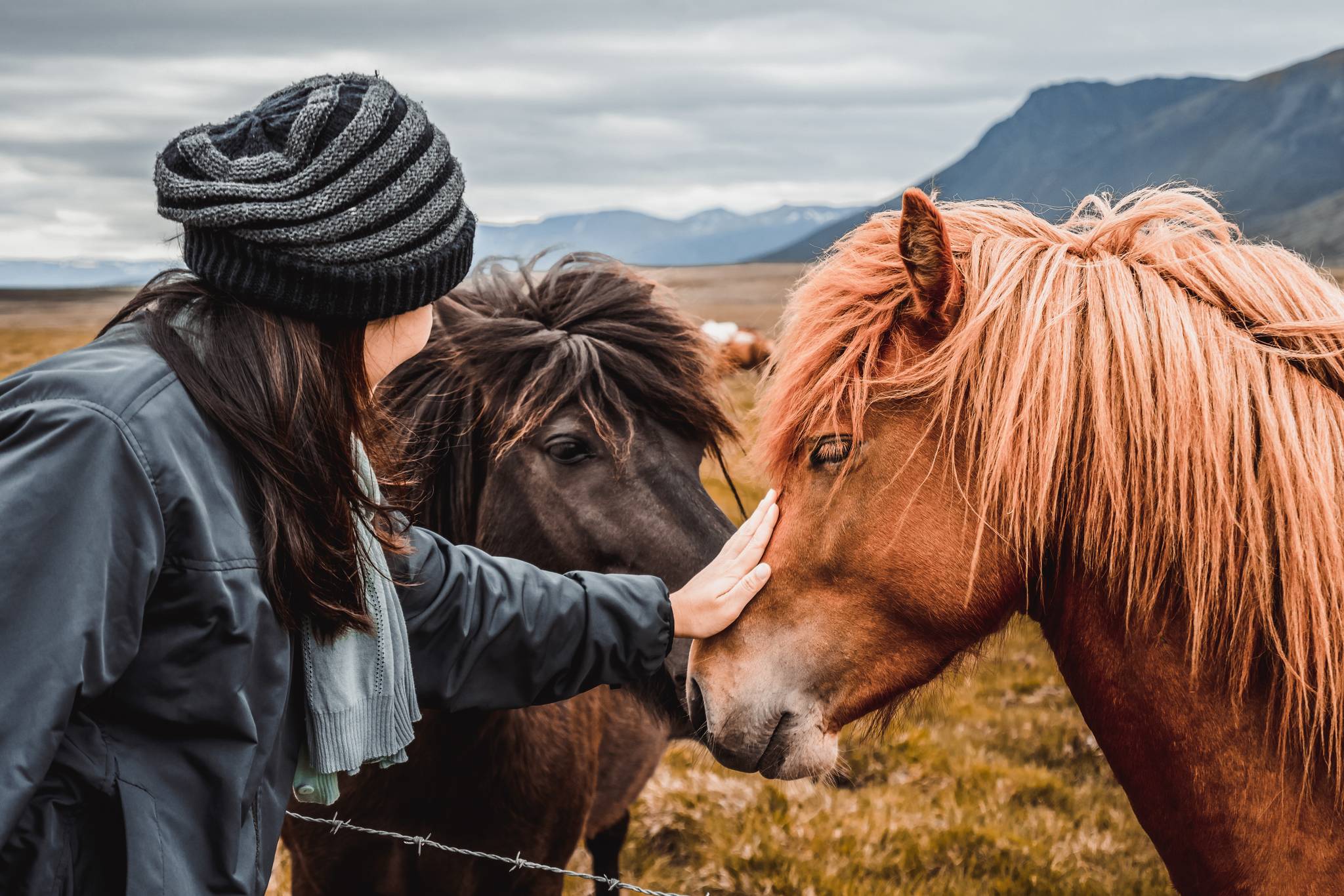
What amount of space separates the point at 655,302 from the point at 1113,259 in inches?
66.1

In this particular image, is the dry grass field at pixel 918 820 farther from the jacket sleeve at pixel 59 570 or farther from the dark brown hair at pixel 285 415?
the jacket sleeve at pixel 59 570

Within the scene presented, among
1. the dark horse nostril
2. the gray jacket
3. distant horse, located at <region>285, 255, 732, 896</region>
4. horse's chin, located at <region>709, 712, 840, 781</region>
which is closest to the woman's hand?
the dark horse nostril

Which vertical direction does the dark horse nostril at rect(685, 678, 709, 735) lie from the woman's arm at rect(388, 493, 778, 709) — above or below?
below

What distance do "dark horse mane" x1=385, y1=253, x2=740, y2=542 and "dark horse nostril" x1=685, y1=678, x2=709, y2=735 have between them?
2.73 ft

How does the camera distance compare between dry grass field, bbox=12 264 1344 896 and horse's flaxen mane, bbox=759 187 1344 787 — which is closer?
horse's flaxen mane, bbox=759 187 1344 787

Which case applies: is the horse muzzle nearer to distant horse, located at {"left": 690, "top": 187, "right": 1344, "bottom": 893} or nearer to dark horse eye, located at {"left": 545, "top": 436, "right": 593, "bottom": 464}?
distant horse, located at {"left": 690, "top": 187, "right": 1344, "bottom": 893}

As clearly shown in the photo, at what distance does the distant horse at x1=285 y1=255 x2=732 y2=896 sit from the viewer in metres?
2.71

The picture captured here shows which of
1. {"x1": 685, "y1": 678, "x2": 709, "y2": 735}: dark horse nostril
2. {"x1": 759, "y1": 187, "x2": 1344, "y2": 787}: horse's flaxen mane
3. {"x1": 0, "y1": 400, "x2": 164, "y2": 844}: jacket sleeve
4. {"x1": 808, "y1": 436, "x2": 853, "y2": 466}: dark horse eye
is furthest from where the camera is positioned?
{"x1": 685, "y1": 678, "x2": 709, "y2": 735}: dark horse nostril

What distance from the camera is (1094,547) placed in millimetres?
1678

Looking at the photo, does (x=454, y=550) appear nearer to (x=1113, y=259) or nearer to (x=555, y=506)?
(x=555, y=506)

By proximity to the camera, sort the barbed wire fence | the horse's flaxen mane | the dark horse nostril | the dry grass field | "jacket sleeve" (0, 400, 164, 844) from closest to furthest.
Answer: "jacket sleeve" (0, 400, 164, 844)
the horse's flaxen mane
the dark horse nostril
the barbed wire fence
the dry grass field

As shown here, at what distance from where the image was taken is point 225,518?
1.40 meters

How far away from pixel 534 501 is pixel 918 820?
3450 mm

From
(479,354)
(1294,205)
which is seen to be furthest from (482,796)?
(1294,205)
